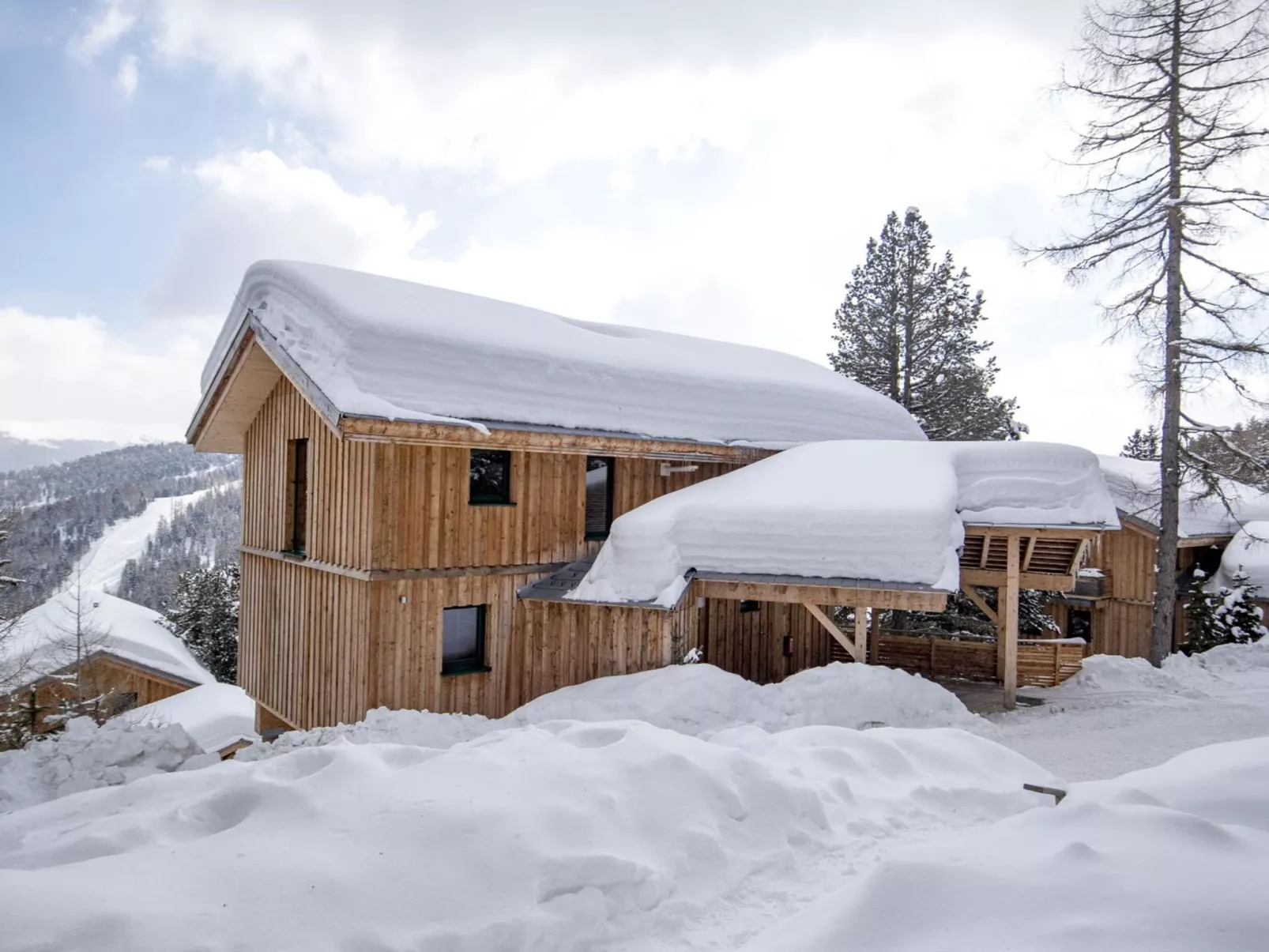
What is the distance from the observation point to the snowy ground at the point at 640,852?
3.17 m

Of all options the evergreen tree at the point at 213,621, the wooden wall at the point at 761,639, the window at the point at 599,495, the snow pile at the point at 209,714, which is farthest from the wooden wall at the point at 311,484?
the evergreen tree at the point at 213,621

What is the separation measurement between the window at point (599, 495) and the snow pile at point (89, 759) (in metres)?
6.62

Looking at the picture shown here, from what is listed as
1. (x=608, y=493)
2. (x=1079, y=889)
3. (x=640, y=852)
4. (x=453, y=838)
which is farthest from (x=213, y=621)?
(x=1079, y=889)

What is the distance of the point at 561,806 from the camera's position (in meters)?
4.27

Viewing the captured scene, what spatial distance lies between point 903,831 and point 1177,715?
300 inches

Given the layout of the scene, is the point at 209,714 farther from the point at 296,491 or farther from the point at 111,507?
the point at 111,507

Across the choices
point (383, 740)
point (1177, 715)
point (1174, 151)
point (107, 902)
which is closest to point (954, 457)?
point (1177, 715)

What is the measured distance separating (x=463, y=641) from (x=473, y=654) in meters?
0.28

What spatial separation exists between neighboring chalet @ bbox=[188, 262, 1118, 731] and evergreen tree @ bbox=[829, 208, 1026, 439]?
13.3 meters

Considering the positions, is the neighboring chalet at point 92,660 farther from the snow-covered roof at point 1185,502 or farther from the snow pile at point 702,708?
the snow-covered roof at point 1185,502

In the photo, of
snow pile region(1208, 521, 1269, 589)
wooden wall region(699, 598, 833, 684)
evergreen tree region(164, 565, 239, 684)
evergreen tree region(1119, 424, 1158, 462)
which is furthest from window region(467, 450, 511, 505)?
evergreen tree region(1119, 424, 1158, 462)

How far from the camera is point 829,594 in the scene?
394 inches

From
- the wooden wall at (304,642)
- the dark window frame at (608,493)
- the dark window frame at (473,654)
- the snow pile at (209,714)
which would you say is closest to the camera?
the wooden wall at (304,642)

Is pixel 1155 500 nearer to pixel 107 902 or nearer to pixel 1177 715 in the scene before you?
pixel 1177 715
